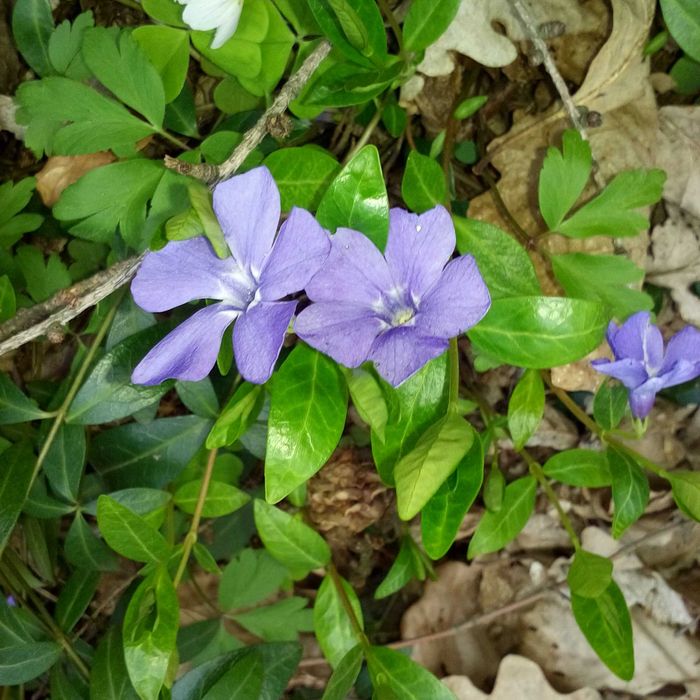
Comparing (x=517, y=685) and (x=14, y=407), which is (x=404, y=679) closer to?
(x=517, y=685)

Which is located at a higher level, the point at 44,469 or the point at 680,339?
the point at 44,469

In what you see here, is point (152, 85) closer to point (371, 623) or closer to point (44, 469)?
point (44, 469)

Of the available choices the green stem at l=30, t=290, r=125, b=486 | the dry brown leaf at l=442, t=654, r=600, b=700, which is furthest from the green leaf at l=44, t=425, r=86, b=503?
the dry brown leaf at l=442, t=654, r=600, b=700

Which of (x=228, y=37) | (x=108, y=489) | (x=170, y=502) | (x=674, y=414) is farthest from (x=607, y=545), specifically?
(x=228, y=37)

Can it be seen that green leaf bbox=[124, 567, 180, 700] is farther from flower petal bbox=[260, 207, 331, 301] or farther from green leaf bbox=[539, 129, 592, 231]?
green leaf bbox=[539, 129, 592, 231]

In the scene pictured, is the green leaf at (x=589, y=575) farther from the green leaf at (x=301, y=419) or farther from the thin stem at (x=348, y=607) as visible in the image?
the green leaf at (x=301, y=419)

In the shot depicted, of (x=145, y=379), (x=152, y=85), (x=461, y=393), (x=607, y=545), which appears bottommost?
(x=607, y=545)
